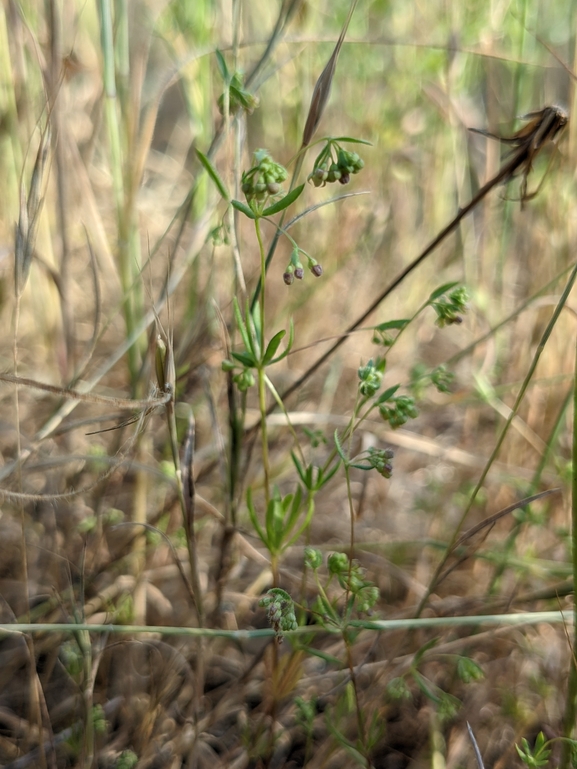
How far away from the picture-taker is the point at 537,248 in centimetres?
151

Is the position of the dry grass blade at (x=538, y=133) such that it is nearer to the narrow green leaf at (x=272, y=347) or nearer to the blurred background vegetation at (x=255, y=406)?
the blurred background vegetation at (x=255, y=406)

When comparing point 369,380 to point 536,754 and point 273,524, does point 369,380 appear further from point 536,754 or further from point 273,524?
point 536,754

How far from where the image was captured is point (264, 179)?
637mm

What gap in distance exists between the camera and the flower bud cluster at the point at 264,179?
2.06 feet

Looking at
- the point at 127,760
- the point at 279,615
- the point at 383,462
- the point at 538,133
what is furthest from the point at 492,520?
the point at 127,760

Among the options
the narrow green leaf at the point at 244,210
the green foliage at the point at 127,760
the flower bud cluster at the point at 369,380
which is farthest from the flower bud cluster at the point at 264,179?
the green foliage at the point at 127,760

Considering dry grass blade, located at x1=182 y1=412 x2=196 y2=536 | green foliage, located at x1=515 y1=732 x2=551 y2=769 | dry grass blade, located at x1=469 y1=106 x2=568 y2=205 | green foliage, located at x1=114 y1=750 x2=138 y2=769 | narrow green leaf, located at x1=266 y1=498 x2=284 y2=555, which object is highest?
dry grass blade, located at x1=469 y1=106 x2=568 y2=205

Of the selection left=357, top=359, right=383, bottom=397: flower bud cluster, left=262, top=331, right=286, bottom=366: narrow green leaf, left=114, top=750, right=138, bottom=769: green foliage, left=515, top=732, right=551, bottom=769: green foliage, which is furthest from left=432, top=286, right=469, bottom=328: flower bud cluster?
left=114, top=750, right=138, bottom=769: green foliage

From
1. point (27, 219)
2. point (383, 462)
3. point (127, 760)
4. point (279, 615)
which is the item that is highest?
point (27, 219)

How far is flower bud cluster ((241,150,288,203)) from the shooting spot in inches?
24.8

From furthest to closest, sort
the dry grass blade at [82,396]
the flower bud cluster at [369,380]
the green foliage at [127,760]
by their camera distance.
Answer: the green foliage at [127,760], the flower bud cluster at [369,380], the dry grass blade at [82,396]

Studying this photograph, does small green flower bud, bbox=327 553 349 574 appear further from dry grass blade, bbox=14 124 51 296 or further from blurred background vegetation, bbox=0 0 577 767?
→ dry grass blade, bbox=14 124 51 296

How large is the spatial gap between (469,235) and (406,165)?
320mm

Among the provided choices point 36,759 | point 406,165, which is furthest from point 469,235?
point 36,759
